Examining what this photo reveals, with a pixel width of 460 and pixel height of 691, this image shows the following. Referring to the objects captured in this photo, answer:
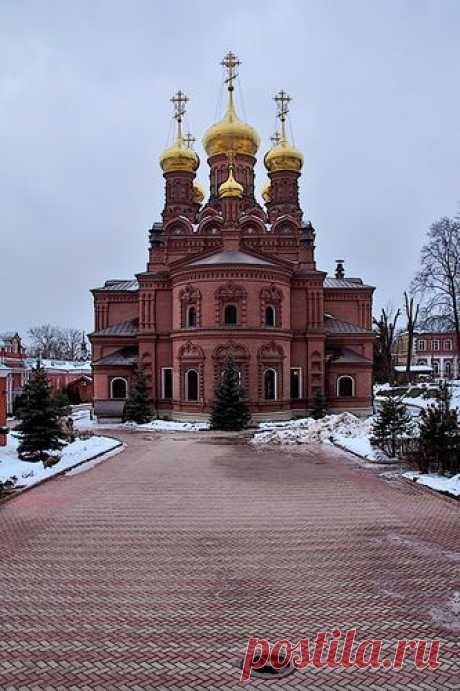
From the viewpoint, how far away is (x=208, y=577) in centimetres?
816

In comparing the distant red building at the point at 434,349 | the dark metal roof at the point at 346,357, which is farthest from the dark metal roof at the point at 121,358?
the distant red building at the point at 434,349

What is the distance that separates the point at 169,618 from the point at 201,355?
83.0 ft

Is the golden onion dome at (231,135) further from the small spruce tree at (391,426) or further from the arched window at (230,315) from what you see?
the small spruce tree at (391,426)

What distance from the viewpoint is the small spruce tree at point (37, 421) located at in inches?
720

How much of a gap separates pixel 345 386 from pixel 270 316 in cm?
682

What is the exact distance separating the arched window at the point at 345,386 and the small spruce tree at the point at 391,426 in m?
16.1

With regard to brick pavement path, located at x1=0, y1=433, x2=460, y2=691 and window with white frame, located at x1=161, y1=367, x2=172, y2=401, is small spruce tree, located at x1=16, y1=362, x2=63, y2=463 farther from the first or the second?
window with white frame, located at x1=161, y1=367, x2=172, y2=401

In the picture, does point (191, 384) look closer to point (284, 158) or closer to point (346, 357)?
point (346, 357)

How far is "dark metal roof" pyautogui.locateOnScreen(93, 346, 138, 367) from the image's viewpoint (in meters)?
35.7

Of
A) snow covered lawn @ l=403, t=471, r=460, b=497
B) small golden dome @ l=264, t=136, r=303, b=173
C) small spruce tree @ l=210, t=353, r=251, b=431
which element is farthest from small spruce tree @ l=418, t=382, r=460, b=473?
small golden dome @ l=264, t=136, r=303, b=173

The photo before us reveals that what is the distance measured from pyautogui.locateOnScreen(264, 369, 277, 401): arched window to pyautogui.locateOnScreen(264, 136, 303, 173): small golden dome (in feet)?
51.9

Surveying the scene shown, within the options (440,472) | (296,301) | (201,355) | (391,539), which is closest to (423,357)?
Answer: (296,301)

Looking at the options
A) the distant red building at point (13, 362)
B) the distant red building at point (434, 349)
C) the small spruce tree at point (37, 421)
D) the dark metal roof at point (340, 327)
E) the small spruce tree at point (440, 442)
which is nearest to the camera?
the small spruce tree at point (440, 442)

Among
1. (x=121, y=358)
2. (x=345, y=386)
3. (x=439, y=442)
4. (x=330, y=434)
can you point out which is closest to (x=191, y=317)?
(x=121, y=358)
